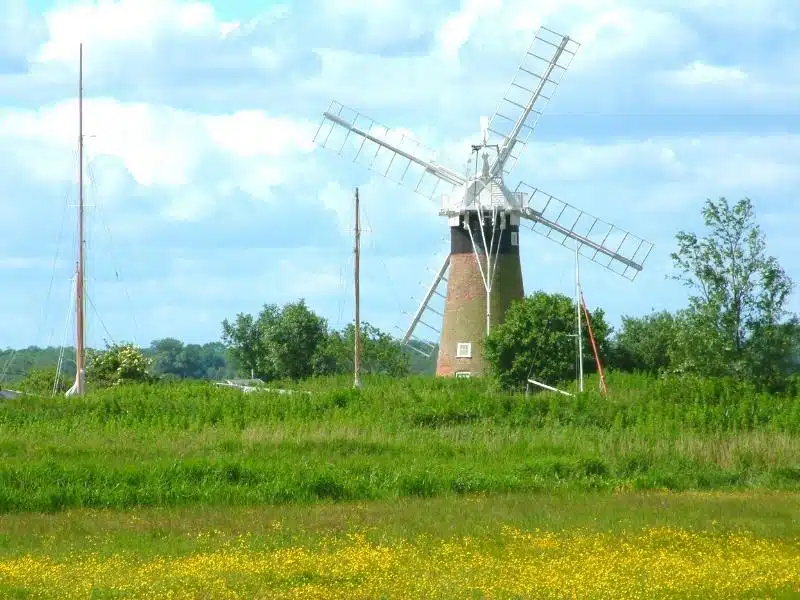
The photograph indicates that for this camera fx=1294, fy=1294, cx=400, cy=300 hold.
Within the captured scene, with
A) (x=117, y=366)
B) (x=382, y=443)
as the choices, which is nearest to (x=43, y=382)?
(x=117, y=366)

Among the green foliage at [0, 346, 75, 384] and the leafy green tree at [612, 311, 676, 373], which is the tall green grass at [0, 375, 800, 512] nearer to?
the leafy green tree at [612, 311, 676, 373]

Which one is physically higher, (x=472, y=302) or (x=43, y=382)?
(x=472, y=302)

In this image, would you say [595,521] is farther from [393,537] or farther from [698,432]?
[698,432]

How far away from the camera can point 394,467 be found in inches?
1001

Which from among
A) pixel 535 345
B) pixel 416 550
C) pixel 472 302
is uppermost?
pixel 472 302

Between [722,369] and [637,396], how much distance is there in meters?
3.09

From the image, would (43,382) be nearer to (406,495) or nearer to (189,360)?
(406,495)

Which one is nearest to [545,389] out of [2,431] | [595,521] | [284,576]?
[2,431]

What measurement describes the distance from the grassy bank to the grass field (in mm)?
51

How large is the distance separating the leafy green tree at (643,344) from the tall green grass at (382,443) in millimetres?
11416

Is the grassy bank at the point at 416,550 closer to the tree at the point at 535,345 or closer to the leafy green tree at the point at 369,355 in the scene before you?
the tree at the point at 535,345

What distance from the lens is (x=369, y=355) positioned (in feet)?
216

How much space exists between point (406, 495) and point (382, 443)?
6.87 m

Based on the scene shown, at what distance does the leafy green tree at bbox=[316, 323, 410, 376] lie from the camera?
6512cm
